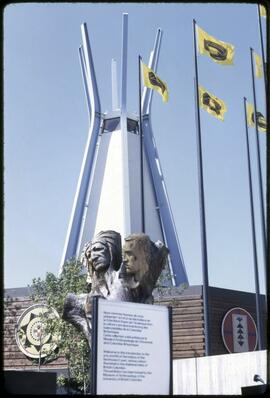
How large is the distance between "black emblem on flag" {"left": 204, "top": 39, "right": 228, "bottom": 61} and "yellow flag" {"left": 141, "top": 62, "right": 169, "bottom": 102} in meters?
4.15

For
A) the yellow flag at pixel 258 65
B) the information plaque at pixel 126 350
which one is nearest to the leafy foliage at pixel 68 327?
the yellow flag at pixel 258 65

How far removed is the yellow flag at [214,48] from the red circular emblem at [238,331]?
12121mm

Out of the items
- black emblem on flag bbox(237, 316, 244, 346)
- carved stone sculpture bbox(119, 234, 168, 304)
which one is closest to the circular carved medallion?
black emblem on flag bbox(237, 316, 244, 346)

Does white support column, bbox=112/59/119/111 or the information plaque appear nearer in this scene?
the information plaque

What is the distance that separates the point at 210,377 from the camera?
61.5ft

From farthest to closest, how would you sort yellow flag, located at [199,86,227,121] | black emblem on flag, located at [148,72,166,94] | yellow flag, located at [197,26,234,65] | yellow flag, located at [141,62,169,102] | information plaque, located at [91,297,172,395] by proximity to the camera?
black emblem on flag, located at [148,72,166,94]
yellow flag, located at [141,62,169,102]
yellow flag, located at [199,86,227,121]
yellow flag, located at [197,26,234,65]
information plaque, located at [91,297,172,395]

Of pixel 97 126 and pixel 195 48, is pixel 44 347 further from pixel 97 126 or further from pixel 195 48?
pixel 97 126

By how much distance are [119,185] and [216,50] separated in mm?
29561

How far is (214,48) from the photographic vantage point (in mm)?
24594

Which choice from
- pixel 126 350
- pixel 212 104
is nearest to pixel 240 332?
pixel 212 104

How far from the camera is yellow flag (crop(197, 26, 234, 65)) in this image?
80.2 feet

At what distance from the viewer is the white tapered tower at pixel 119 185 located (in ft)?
163

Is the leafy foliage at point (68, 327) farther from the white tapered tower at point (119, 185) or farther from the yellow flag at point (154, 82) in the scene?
the white tapered tower at point (119, 185)

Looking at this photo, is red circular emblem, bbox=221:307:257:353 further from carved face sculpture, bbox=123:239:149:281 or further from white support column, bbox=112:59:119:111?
white support column, bbox=112:59:119:111
